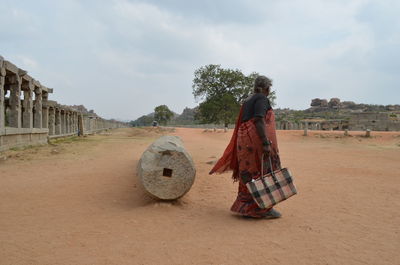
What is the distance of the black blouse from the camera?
3.73 metres

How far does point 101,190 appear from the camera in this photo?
218 inches

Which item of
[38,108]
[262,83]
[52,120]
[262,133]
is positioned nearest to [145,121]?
[52,120]

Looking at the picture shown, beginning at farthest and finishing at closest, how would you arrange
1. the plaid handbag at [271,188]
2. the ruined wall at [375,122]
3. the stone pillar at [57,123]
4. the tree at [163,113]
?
the tree at [163,113]
the ruined wall at [375,122]
the stone pillar at [57,123]
the plaid handbag at [271,188]

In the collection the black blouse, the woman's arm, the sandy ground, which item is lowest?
the sandy ground

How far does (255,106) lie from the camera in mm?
3771

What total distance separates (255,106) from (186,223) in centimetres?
167

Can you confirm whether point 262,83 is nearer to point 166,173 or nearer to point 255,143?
point 255,143

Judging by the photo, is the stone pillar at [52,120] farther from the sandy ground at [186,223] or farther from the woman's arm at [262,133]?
the woman's arm at [262,133]

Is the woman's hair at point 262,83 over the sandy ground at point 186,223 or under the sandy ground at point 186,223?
over

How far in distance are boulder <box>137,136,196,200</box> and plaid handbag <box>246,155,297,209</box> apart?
45.6 inches

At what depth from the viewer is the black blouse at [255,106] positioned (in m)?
3.73

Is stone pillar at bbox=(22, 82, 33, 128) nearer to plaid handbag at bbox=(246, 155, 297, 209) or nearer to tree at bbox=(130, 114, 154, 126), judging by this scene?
plaid handbag at bbox=(246, 155, 297, 209)

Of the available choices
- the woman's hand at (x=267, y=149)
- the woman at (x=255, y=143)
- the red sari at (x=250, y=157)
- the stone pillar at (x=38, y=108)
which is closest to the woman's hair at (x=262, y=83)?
the woman at (x=255, y=143)

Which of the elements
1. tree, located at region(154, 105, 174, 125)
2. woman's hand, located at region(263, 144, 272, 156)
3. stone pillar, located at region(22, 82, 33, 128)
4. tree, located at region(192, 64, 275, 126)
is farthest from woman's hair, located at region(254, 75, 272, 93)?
tree, located at region(154, 105, 174, 125)
